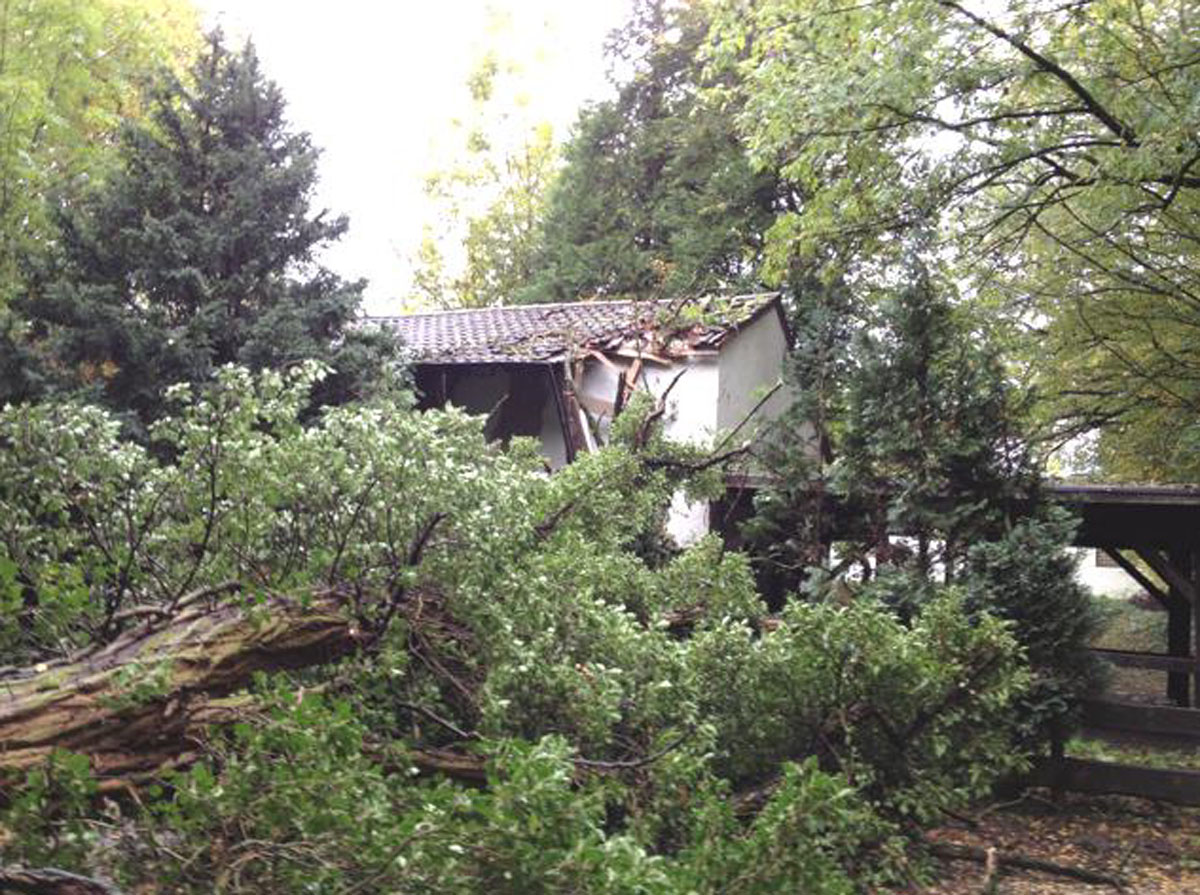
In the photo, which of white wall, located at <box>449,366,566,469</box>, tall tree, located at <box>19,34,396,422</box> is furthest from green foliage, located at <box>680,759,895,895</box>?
white wall, located at <box>449,366,566,469</box>

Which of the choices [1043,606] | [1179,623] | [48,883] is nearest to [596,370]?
[1179,623]

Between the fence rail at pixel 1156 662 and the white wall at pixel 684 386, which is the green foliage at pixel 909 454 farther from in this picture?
the white wall at pixel 684 386

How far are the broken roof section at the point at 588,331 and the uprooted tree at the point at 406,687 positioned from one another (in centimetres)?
625

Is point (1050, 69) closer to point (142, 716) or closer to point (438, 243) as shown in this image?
point (142, 716)

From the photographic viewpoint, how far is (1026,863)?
6387mm

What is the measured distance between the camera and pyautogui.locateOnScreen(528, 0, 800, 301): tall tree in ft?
68.8

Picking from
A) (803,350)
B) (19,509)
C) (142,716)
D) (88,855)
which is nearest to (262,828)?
(88,855)

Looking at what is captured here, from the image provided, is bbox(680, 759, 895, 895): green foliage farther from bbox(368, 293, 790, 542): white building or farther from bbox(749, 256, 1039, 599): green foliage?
bbox(368, 293, 790, 542): white building

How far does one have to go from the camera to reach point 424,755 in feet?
14.5

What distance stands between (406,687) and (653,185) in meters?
19.6

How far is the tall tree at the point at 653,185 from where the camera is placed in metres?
21.0

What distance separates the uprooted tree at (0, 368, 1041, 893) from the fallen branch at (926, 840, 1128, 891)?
941 mm

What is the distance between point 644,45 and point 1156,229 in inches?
580

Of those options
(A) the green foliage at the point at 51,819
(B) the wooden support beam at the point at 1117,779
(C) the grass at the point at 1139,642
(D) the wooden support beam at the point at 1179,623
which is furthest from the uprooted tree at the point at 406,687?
(C) the grass at the point at 1139,642
